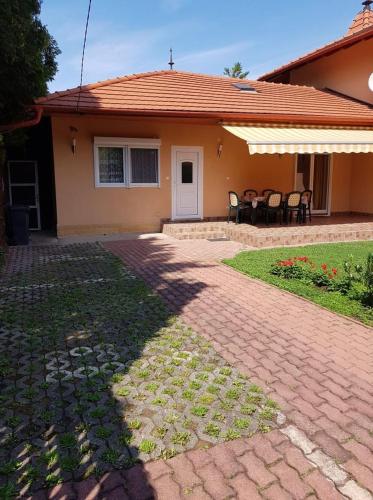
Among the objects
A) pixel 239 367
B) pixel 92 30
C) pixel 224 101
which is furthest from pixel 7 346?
pixel 224 101

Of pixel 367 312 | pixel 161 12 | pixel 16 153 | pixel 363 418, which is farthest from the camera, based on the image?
pixel 16 153

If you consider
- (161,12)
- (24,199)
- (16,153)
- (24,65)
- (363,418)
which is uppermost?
(161,12)

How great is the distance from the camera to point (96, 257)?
1228 centimetres

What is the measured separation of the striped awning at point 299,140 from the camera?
14.8m

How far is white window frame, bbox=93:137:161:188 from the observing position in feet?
52.3

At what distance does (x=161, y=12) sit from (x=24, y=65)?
159 inches

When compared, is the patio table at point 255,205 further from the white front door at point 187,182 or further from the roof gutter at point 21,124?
the roof gutter at point 21,124

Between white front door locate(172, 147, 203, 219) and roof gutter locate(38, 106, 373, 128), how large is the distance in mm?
1752

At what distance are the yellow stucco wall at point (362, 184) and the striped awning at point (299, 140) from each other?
2.87 m

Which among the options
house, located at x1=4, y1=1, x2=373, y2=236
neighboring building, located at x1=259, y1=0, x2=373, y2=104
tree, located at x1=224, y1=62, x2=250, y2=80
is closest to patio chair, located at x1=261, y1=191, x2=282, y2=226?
house, located at x1=4, y1=1, x2=373, y2=236

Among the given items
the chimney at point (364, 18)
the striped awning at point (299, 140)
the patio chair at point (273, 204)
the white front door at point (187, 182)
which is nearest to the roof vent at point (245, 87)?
the striped awning at point (299, 140)

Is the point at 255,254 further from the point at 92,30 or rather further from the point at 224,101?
the point at 224,101

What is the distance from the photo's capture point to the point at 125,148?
16.5 metres

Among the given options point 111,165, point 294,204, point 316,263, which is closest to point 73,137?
point 111,165
